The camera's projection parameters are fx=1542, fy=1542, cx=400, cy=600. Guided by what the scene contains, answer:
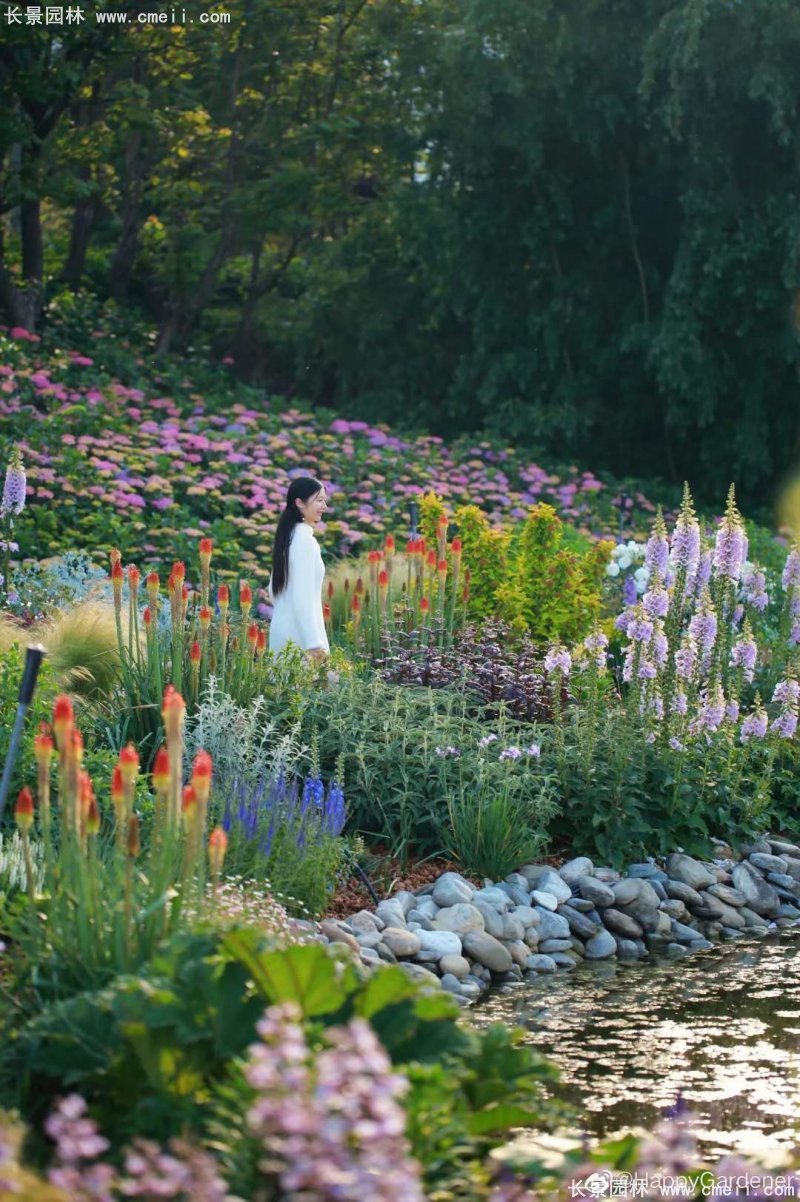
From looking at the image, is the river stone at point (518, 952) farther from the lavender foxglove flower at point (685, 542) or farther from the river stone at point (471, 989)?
the lavender foxglove flower at point (685, 542)

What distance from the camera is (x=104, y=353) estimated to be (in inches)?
675

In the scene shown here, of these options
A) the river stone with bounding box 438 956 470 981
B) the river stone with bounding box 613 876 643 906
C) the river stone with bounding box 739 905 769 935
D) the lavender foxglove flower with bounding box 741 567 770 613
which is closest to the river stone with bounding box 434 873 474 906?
the river stone with bounding box 438 956 470 981

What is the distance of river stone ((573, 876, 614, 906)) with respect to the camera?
6445 millimetres

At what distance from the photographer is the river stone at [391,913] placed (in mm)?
5789

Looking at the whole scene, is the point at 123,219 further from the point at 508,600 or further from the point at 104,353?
the point at 508,600

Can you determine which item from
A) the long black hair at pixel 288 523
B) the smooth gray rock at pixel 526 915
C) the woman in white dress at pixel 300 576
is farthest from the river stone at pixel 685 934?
the long black hair at pixel 288 523

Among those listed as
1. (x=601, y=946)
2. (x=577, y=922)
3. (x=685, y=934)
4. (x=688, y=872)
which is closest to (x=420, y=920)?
(x=577, y=922)

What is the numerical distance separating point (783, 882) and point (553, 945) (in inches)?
52.9

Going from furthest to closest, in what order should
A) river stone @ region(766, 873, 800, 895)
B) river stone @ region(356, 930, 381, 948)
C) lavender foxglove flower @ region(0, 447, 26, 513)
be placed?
lavender foxglove flower @ region(0, 447, 26, 513) < river stone @ region(766, 873, 800, 895) < river stone @ region(356, 930, 381, 948)

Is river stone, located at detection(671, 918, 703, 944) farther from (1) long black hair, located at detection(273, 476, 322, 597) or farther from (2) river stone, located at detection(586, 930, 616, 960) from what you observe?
(1) long black hair, located at detection(273, 476, 322, 597)

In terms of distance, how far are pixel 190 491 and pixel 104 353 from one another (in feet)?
16.0

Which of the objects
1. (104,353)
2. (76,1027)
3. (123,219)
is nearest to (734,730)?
(76,1027)

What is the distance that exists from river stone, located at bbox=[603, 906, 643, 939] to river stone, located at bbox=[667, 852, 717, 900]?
0.40 metres

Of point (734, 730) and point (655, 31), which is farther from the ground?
point (655, 31)
